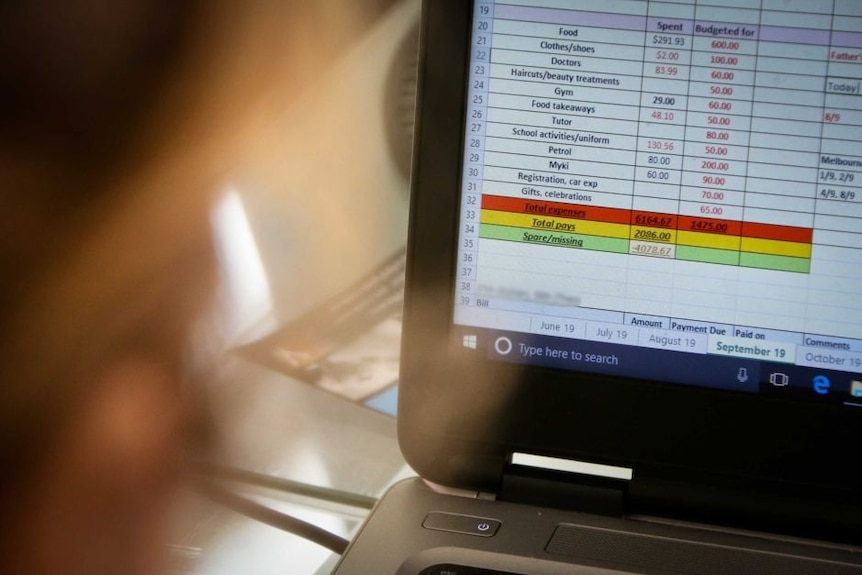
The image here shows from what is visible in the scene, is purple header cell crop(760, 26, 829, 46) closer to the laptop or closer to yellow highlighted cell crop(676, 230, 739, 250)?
the laptop

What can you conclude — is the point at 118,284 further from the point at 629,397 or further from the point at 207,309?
the point at 629,397

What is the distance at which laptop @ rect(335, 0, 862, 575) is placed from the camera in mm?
446

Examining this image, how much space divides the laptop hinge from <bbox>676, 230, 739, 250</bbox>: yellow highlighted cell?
131 millimetres

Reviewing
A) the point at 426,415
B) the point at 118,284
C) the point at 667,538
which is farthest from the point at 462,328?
the point at 118,284

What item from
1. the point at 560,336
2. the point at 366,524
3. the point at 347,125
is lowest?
the point at 366,524

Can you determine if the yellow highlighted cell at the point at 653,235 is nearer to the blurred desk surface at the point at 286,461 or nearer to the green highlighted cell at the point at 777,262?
the green highlighted cell at the point at 777,262

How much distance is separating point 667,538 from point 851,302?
155 mm

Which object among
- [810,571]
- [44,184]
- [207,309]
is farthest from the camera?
[207,309]

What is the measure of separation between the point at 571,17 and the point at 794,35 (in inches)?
4.4

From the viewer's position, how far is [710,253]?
1.51 feet

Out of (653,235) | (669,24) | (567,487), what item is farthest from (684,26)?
(567,487)

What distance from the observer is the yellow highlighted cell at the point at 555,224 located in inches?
18.4

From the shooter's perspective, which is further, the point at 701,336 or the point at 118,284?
the point at 118,284

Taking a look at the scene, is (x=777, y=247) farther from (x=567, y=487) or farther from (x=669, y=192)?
(x=567, y=487)
